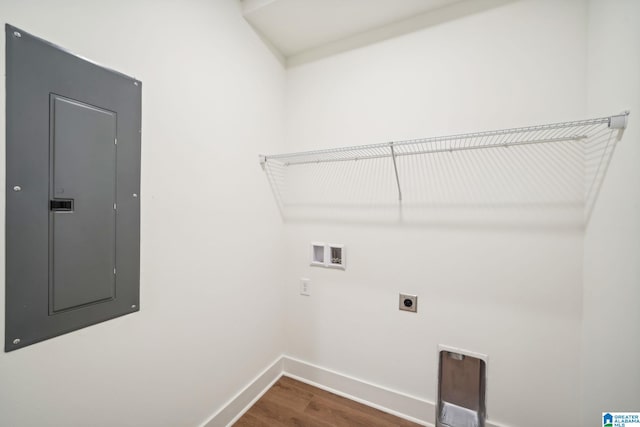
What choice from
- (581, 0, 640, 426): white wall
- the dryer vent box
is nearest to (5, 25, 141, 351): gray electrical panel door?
the dryer vent box

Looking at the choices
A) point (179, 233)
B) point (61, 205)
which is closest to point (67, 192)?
point (61, 205)

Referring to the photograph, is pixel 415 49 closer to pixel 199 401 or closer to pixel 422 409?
pixel 422 409

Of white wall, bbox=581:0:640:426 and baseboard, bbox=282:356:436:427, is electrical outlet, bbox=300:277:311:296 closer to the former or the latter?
baseboard, bbox=282:356:436:427

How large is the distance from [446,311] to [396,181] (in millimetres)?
851

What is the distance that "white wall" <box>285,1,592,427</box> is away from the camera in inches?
47.9

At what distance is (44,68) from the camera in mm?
764

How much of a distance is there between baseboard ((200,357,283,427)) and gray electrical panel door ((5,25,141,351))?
34.8 inches

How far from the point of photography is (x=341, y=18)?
1545 millimetres

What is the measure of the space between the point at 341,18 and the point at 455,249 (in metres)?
1.63

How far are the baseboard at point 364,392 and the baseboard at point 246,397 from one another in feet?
0.41

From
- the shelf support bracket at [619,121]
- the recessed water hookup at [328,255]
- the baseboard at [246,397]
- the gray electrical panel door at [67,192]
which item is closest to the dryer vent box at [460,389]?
the recessed water hookup at [328,255]

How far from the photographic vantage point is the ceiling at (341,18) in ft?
4.68

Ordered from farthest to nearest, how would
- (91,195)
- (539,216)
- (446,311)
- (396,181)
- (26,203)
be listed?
(396,181), (446,311), (539,216), (91,195), (26,203)

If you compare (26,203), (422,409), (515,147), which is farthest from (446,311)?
(26,203)
